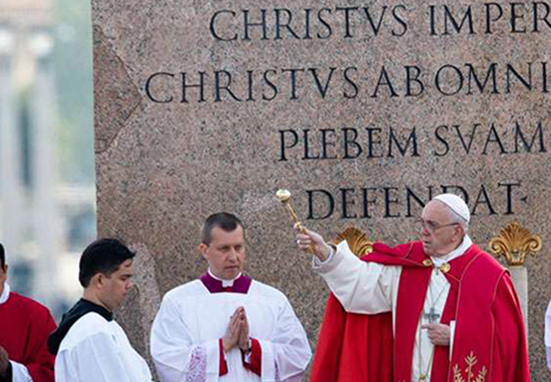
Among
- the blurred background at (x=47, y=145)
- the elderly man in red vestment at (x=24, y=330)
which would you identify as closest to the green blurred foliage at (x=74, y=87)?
the blurred background at (x=47, y=145)

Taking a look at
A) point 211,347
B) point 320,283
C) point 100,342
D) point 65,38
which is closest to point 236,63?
point 320,283

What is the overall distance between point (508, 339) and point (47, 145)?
32.7ft

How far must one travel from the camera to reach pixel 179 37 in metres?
10.6

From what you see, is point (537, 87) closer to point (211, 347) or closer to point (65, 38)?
point (211, 347)

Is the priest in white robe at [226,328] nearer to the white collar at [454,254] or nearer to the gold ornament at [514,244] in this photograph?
the white collar at [454,254]

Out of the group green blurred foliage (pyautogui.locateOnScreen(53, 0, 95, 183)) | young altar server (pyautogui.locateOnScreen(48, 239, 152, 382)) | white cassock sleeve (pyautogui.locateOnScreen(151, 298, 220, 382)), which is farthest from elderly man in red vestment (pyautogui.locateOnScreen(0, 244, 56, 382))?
green blurred foliage (pyautogui.locateOnScreen(53, 0, 95, 183))

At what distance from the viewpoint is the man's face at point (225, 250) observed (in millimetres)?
8836

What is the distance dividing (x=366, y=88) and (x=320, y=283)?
4.42 ft

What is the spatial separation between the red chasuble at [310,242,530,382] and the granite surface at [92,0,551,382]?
148cm

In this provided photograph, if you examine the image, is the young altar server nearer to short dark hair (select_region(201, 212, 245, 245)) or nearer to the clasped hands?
the clasped hands

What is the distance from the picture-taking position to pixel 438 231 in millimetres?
8797

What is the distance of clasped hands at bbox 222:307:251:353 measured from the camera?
8.79 meters

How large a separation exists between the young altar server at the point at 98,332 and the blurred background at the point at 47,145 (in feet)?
29.6

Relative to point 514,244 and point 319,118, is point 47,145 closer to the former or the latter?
point 319,118
